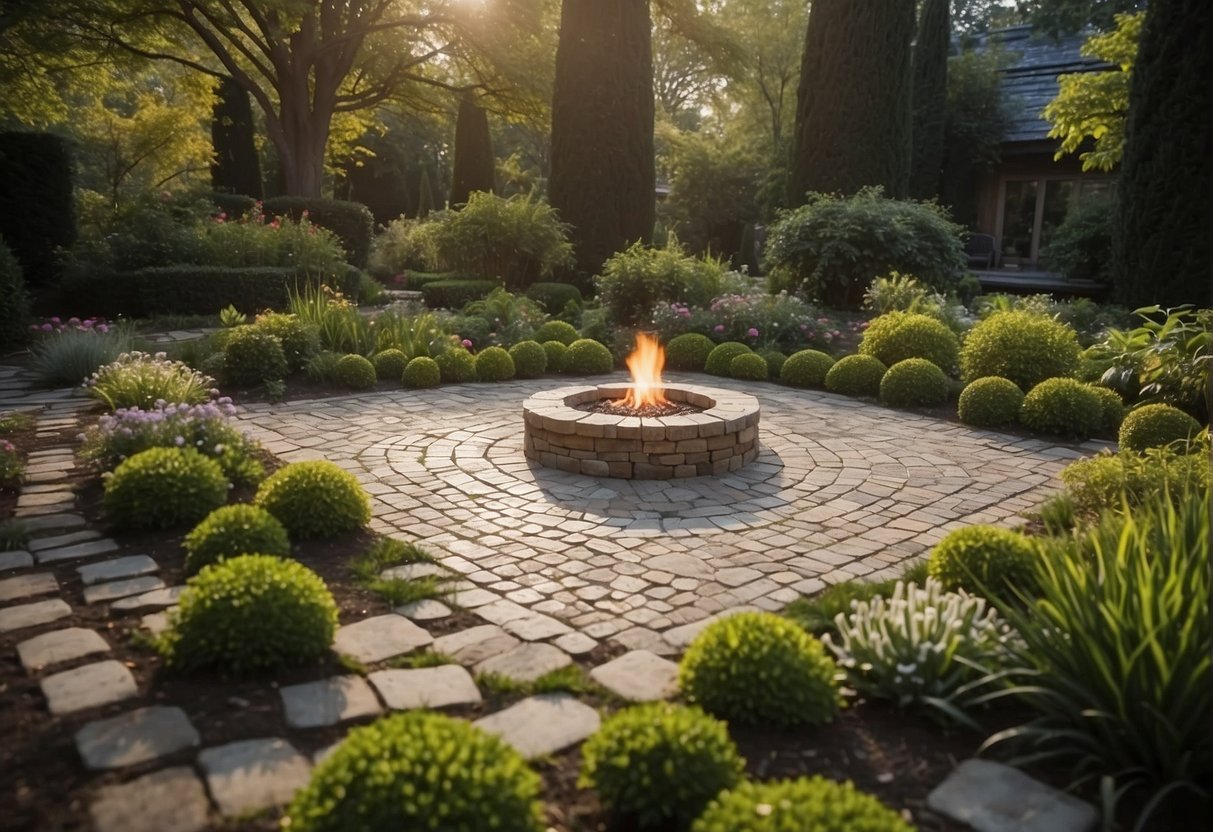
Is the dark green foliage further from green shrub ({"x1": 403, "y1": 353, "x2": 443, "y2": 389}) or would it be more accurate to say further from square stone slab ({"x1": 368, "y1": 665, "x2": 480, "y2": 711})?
square stone slab ({"x1": 368, "y1": 665, "x2": 480, "y2": 711})

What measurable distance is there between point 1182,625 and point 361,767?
8.34ft

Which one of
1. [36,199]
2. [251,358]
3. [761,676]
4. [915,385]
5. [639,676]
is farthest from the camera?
[36,199]

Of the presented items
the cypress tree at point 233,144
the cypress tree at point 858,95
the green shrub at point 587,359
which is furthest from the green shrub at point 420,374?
the cypress tree at point 233,144

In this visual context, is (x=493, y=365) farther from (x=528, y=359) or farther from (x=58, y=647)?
(x=58, y=647)

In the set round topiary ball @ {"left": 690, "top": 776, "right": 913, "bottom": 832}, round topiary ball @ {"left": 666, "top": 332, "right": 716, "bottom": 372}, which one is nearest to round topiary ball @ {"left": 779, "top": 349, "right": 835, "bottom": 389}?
round topiary ball @ {"left": 666, "top": 332, "right": 716, "bottom": 372}

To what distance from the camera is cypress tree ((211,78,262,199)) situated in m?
23.2

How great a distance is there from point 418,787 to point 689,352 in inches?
347

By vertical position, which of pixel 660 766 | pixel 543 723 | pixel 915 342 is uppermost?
pixel 915 342

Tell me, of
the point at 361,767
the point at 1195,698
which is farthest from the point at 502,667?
the point at 1195,698

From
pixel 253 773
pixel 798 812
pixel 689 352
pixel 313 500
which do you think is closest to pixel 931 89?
pixel 689 352

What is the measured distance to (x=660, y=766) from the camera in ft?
7.46

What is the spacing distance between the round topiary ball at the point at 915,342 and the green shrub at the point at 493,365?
438 cm

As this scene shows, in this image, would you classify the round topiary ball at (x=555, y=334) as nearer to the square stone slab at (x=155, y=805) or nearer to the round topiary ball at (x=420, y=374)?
the round topiary ball at (x=420, y=374)

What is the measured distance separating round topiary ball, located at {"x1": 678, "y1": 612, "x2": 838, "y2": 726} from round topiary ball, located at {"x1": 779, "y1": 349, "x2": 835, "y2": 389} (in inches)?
276
